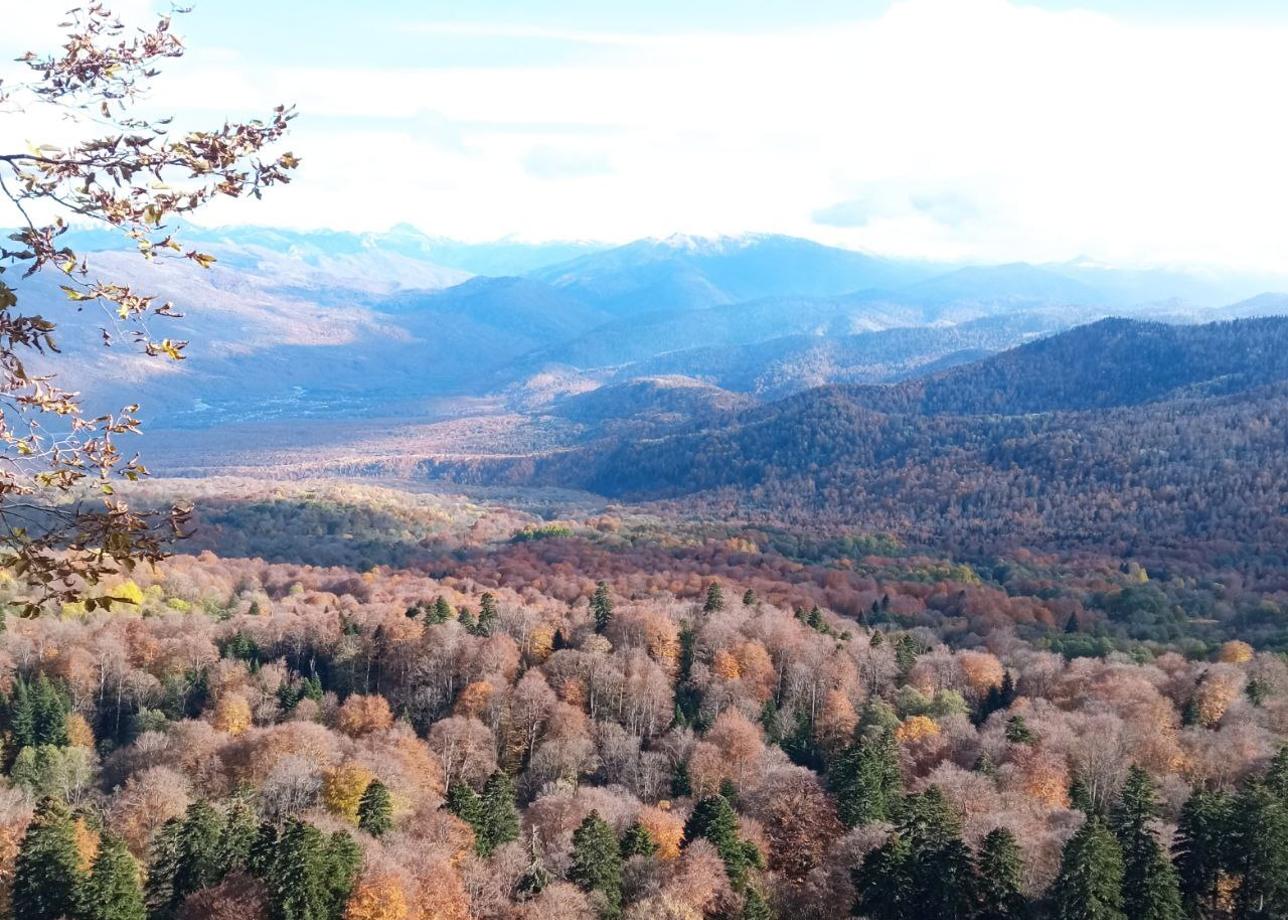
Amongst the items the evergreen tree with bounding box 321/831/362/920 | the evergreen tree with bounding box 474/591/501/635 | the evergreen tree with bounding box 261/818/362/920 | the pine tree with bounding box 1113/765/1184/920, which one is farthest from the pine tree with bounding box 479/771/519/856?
the evergreen tree with bounding box 474/591/501/635

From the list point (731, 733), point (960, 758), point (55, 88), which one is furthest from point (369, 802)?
point (55, 88)

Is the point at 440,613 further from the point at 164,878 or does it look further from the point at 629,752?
the point at 164,878

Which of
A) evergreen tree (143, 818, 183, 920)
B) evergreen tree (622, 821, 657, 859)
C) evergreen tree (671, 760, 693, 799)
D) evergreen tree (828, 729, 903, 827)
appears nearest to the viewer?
evergreen tree (143, 818, 183, 920)

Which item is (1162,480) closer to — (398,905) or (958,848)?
(958,848)

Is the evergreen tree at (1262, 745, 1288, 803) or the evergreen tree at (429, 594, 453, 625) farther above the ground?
the evergreen tree at (429, 594, 453, 625)

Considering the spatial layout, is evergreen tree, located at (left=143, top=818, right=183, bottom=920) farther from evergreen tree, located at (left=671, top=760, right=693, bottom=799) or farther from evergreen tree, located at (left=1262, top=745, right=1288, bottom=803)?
evergreen tree, located at (left=1262, top=745, right=1288, bottom=803)

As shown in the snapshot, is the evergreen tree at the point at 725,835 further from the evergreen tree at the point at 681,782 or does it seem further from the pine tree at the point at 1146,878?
the pine tree at the point at 1146,878

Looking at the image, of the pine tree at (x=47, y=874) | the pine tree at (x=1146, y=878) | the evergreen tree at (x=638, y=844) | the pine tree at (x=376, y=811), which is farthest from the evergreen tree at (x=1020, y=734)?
the pine tree at (x=47, y=874)
